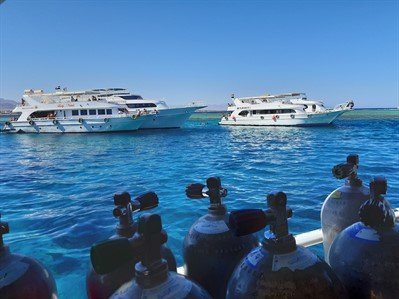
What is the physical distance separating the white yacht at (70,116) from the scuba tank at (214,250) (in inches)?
1279

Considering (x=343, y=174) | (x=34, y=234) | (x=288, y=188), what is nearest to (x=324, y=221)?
(x=343, y=174)

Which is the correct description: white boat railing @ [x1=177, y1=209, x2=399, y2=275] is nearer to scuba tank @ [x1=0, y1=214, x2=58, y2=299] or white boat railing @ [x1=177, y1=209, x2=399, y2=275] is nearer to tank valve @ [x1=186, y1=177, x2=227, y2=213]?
tank valve @ [x1=186, y1=177, x2=227, y2=213]

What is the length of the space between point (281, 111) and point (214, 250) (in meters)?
38.2

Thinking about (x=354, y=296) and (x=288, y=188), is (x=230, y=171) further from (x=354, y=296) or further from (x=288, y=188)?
(x=354, y=296)

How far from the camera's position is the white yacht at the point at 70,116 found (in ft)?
111

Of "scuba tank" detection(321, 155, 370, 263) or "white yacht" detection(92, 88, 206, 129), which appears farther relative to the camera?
"white yacht" detection(92, 88, 206, 129)

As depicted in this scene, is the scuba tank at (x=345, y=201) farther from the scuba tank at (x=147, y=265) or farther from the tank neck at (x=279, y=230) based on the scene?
the scuba tank at (x=147, y=265)

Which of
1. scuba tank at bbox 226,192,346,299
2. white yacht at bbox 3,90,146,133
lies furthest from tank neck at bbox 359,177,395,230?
white yacht at bbox 3,90,146,133

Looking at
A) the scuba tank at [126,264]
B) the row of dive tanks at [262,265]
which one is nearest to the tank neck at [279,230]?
the row of dive tanks at [262,265]

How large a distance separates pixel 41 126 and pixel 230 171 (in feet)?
97.0

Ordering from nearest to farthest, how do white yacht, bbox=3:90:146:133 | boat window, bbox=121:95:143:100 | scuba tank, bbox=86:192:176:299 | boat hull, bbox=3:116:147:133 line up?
scuba tank, bbox=86:192:176:299, boat hull, bbox=3:116:147:133, white yacht, bbox=3:90:146:133, boat window, bbox=121:95:143:100

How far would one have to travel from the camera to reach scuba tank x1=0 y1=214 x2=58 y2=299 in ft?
3.33

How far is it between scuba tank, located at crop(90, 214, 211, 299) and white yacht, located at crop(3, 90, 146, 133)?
3291 cm

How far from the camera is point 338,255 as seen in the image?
3.89ft
